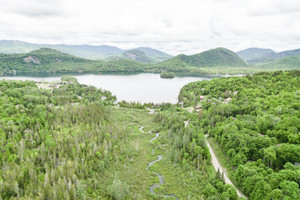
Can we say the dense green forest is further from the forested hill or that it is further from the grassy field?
the forested hill

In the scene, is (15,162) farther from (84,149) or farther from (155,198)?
(155,198)

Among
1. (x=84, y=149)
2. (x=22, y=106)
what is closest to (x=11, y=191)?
(x=84, y=149)

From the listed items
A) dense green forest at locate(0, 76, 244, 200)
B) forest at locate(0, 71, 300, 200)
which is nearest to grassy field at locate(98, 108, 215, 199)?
dense green forest at locate(0, 76, 244, 200)

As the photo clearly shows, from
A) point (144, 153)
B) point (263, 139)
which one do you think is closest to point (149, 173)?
point (144, 153)

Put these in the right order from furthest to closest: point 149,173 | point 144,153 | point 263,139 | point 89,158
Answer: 1. point 144,153
2. point 149,173
3. point 89,158
4. point 263,139

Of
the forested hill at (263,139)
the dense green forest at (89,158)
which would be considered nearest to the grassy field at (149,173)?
the dense green forest at (89,158)

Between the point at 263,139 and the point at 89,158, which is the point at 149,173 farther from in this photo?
the point at 263,139

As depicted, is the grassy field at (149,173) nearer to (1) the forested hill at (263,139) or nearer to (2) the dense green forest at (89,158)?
(2) the dense green forest at (89,158)

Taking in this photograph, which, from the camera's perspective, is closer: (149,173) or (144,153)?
(149,173)
